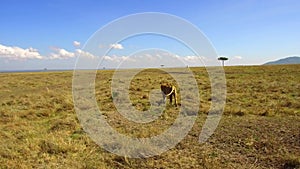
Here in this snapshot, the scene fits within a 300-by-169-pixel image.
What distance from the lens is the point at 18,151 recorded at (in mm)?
7168

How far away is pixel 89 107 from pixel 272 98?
10540 millimetres

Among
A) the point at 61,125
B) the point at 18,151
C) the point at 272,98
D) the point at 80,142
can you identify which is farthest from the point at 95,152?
the point at 272,98

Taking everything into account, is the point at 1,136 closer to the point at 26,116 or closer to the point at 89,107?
the point at 26,116

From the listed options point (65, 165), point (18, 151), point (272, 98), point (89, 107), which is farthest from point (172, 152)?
point (272, 98)

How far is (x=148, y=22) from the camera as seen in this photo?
9312mm

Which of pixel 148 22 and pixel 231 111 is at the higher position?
pixel 148 22

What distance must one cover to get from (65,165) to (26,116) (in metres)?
6.81

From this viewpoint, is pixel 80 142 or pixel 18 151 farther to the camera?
pixel 80 142

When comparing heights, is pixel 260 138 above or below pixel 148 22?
below

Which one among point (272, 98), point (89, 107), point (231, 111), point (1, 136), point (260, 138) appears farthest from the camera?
point (272, 98)

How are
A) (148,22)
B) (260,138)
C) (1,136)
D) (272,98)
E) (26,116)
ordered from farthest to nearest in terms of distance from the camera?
(272,98), (26,116), (148,22), (1,136), (260,138)

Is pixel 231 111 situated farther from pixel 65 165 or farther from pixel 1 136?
pixel 1 136

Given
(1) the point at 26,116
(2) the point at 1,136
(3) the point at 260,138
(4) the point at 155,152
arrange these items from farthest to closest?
1. (1) the point at 26,116
2. (2) the point at 1,136
3. (3) the point at 260,138
4. (4) the point at 155,152

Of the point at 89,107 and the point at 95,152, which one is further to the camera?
the point at 89,107
